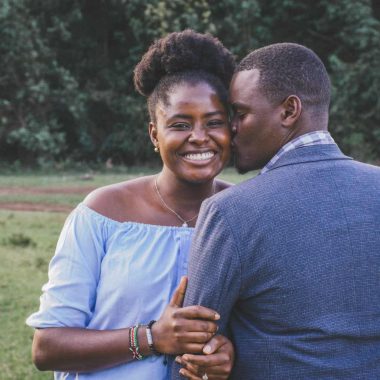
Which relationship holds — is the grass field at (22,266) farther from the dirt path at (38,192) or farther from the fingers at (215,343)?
the fingers at (215,343)

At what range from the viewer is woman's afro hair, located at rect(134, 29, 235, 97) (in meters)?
2.66

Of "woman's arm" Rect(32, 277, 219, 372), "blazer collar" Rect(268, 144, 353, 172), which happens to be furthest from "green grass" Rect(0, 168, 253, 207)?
"blazer collar" Rect(268, 144, 353, 172)

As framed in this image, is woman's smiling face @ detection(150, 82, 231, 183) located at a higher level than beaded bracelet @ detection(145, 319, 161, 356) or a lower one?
higher

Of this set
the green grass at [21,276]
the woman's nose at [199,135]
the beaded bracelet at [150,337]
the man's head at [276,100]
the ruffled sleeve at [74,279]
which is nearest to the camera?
the man's head at [276,100]

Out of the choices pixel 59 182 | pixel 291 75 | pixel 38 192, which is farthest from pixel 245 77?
pixel 59 182

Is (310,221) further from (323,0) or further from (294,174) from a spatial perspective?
(323,0)

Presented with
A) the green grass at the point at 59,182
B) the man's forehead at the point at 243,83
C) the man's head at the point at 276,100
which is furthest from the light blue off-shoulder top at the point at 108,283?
the green grass at the point at 59,182

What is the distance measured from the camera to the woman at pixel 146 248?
7.79 ft

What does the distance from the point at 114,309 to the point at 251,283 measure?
61cm

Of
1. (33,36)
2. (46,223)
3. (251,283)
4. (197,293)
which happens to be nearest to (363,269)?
(251,283)

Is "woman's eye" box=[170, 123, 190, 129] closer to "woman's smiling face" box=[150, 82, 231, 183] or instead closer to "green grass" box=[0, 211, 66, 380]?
"woman's smiling face" box=[150, 82, 231, 183]

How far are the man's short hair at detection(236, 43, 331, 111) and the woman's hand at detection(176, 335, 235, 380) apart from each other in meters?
0.70

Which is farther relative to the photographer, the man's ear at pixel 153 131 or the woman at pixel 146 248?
the man's ear at pixel 153 131

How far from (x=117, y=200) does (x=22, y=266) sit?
529 cm
